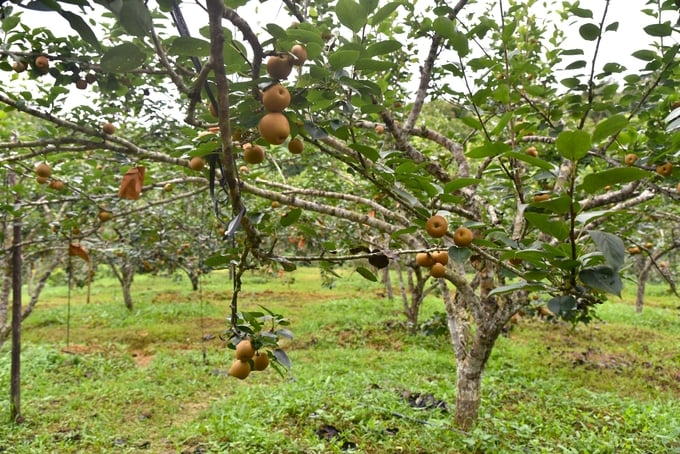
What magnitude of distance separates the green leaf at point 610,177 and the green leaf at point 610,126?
0.27 feet

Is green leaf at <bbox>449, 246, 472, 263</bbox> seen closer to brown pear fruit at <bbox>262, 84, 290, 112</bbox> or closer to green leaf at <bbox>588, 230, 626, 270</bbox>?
green leaf at <bbox>588, 230, 626, 270</bbox>

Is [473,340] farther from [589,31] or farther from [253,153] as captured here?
[253,153]

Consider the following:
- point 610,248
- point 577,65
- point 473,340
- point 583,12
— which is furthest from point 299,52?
point 473,340

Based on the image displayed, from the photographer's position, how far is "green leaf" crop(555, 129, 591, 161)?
2.94ft

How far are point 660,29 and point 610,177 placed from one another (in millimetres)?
1298

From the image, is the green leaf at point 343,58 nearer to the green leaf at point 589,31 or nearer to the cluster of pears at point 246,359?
the cluster of pears at point 246,359

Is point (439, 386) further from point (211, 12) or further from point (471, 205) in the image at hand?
point (211, 12)

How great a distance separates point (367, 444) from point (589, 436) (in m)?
1.82

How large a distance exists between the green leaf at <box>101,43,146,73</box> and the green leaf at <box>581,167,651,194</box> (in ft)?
2.81

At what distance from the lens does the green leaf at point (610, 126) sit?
887 millimetres

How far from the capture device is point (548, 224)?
1.05m

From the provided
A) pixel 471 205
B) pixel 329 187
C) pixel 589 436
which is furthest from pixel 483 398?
pixel 329 187

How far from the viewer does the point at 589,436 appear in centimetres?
369

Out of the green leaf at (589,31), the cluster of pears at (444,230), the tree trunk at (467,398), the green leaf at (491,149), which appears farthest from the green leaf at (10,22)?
the tree trunk at (467,398)
